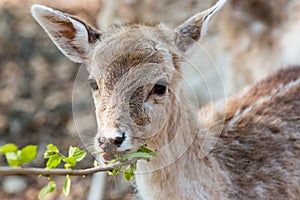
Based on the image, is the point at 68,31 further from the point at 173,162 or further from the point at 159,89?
the point at 173,162

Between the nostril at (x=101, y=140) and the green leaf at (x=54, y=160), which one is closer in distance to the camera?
the green leaf at (x=54, y=160)

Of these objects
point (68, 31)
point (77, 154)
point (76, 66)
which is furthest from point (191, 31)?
point (76, 66)

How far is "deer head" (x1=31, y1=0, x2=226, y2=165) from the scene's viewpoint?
299 cm

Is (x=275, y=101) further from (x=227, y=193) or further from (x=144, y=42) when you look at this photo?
(x=144, y=42)

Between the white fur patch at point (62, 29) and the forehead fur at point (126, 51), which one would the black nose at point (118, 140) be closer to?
the forehead fur at point (126, 51)

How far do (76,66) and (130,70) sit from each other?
15.0 ft

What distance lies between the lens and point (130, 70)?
3.10 m

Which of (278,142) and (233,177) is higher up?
(278,142)

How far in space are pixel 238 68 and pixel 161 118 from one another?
3150mm

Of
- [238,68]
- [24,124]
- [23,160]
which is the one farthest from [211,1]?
[23,160]

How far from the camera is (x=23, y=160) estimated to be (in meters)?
1.68

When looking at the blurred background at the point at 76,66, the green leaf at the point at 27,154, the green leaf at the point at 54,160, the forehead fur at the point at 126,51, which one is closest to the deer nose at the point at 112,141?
the forehead fur at the point at 126,51

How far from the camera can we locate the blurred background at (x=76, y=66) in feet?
19.9

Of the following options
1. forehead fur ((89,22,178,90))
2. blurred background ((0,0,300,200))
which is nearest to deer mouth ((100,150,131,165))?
forehead fur ((89,22,178,90))
